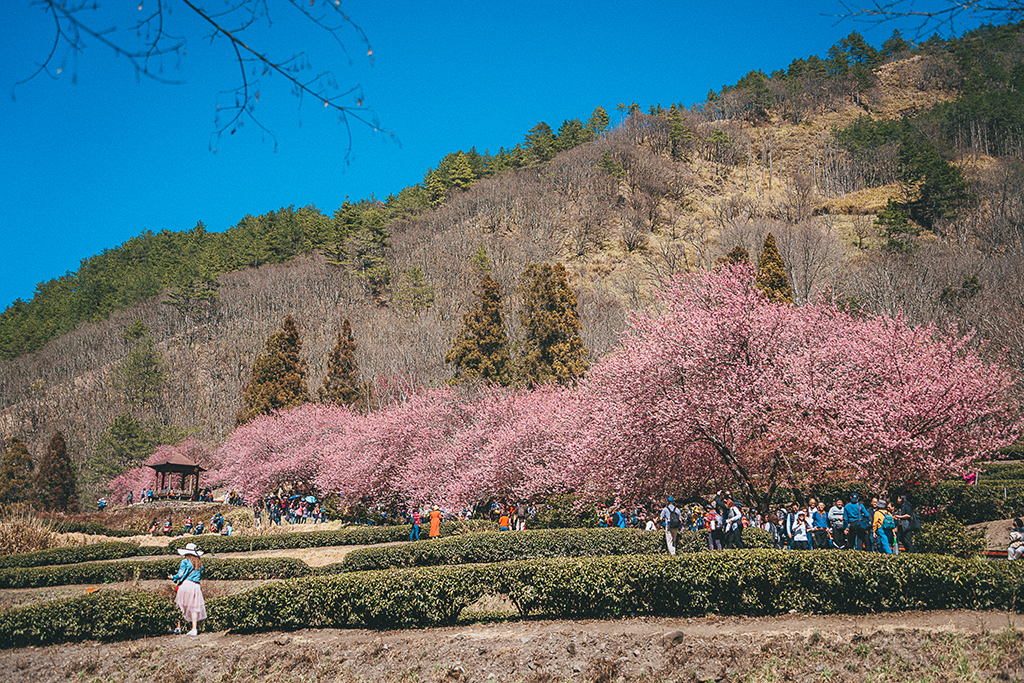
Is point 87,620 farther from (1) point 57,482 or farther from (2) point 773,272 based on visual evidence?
(1) point 57,482

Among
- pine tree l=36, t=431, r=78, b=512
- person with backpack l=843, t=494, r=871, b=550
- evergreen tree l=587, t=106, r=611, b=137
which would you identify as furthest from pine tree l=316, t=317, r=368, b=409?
evergreen tree l=587, t=106, r=611, b=137

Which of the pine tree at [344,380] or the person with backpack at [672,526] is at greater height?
the pine tree at [344,380]

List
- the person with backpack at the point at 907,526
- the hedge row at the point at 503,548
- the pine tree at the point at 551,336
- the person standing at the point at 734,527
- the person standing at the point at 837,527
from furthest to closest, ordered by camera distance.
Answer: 1. the pine tree at the point at 551,336
2. the hedge row at the point at 503,548
3. the person standing at the point at 837,527
4. the person standing at the point at 734,527
5. the person with backpack at the point at 907,526

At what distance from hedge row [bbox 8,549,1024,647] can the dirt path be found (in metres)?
0.26

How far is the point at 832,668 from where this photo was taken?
6.68 m

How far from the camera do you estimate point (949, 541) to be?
34.3 ft

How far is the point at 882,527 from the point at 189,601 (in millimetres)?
12512

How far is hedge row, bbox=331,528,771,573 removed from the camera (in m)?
15.4

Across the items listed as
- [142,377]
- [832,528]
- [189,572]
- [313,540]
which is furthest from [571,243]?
[189,572]

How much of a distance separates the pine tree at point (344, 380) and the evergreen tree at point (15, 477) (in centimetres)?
2195

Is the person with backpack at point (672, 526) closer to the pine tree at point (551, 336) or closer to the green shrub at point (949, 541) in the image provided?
the green shrub at point (949, 541)

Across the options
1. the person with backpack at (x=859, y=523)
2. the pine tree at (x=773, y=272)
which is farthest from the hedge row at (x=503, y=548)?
the pine tree at (x=773, y=272)

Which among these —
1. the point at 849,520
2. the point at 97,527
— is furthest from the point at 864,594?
the point at 97,527

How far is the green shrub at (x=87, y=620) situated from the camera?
10.3 metres
